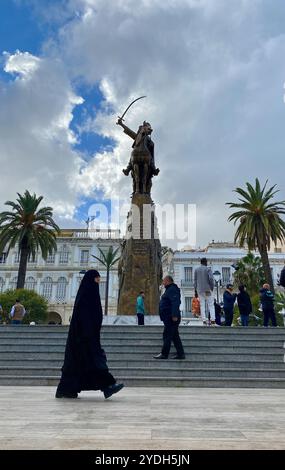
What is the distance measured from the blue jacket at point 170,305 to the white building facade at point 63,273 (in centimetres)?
4302

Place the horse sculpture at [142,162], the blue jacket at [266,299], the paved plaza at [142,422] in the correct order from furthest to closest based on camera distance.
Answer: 1. the horse sculpture at [142,162]
2. the blue jacket at [266,299]
3. the paved plaza at [142,422]

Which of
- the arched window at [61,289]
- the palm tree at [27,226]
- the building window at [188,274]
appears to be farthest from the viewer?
the arched window at [61,289]

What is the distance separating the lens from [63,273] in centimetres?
5181

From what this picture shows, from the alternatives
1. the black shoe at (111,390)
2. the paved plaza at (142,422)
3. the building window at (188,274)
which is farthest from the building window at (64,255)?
the black shoe at (111,390)

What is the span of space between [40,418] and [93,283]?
217 cm

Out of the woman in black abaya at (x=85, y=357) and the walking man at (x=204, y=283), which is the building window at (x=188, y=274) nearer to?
the walking man at (x=204, y=283)

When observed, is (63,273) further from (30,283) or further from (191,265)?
(191,265)

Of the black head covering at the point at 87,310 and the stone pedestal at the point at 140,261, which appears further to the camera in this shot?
the stone pedestal at the point at 140,261

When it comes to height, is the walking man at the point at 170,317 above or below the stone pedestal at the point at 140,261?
below

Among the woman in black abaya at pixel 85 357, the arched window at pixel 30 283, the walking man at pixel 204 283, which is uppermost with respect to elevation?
the arched window at pixel 30 283

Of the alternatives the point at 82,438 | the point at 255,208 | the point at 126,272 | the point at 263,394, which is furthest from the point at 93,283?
the point at 255,208

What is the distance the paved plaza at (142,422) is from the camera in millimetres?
2539

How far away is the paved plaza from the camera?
254 centimetres

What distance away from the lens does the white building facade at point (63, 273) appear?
166ft
